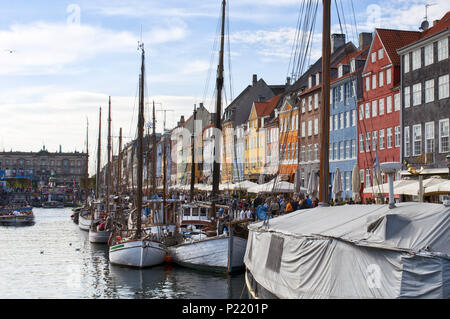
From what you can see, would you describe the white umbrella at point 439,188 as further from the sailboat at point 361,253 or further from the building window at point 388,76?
the building window at point 388,76

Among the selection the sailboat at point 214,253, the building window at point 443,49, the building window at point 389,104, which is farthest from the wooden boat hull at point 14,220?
the building window at point 443,49

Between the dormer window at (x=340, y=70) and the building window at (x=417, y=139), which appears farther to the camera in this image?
the dormer window at (x=340, y=70)

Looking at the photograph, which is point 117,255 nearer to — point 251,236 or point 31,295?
point 31,295

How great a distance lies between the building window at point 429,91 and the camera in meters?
51.4

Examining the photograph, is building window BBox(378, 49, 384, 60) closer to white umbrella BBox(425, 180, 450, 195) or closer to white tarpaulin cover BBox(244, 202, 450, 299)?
white umbrella BBox(425, 180, 450, 195)

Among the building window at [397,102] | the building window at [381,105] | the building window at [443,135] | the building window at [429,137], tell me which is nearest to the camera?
the building window at [443,135]

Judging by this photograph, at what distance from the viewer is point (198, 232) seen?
3953 centimetres

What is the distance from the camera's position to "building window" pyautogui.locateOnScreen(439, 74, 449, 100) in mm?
49156

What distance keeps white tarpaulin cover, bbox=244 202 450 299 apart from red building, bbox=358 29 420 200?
137 ft

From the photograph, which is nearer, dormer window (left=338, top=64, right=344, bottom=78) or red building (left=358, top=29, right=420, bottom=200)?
red building (left=358, top=29, right=420, bottom=200)

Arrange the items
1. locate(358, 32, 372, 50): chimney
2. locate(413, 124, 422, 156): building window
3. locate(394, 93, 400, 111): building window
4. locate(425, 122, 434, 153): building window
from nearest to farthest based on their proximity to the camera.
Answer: locate(425, 122, 434, 153): building window
locate(413, 124, 422, 156): building window
locate(394, 93, 400, 111): building window
locate(358, 32, 372, 50): chimney

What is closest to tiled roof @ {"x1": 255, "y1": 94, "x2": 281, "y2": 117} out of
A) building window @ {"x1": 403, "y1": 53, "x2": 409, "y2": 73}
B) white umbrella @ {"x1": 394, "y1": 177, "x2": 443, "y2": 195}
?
building window @ {"x1": 403, "y1": 53, "x2": 409, "y2": 73}

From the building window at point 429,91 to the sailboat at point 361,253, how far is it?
34.8 metres
